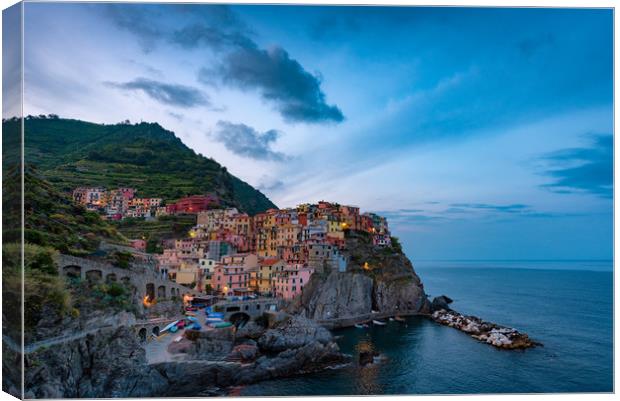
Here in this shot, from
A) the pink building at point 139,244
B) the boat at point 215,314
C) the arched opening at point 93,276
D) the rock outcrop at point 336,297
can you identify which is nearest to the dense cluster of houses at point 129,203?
the pink building at point 139,244

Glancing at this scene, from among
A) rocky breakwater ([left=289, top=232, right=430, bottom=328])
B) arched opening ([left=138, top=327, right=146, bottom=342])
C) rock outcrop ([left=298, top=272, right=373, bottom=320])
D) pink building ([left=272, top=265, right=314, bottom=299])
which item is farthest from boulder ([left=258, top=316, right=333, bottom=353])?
pink building ([left=272, top=265, right=314, bottom=299])

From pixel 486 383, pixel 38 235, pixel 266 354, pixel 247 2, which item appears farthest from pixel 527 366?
pixel 38 235

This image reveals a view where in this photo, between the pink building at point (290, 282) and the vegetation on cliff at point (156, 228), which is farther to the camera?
the vegetation on cliff at point (156, 228)

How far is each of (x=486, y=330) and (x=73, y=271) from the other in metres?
17.5

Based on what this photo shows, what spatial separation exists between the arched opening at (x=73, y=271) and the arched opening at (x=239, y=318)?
6.87m

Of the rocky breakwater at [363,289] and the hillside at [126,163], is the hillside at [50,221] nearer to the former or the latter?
the hillside at [126,163]

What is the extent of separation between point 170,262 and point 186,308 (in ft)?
13.2

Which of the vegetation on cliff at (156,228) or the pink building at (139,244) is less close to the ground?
the vegetation on cliff at (156,228)

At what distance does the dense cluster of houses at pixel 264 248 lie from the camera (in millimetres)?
20859

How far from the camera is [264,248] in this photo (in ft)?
83.8

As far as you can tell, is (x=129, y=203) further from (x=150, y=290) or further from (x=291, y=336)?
(x=291, y=336)

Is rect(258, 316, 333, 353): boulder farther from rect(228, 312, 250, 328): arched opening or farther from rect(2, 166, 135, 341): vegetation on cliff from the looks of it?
rect(2, 166, 135, 341): vegetation on cliff

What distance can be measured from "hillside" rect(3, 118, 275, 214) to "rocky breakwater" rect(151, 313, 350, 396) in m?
15.7

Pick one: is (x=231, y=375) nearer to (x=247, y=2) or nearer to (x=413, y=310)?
(x=247, y=2)
